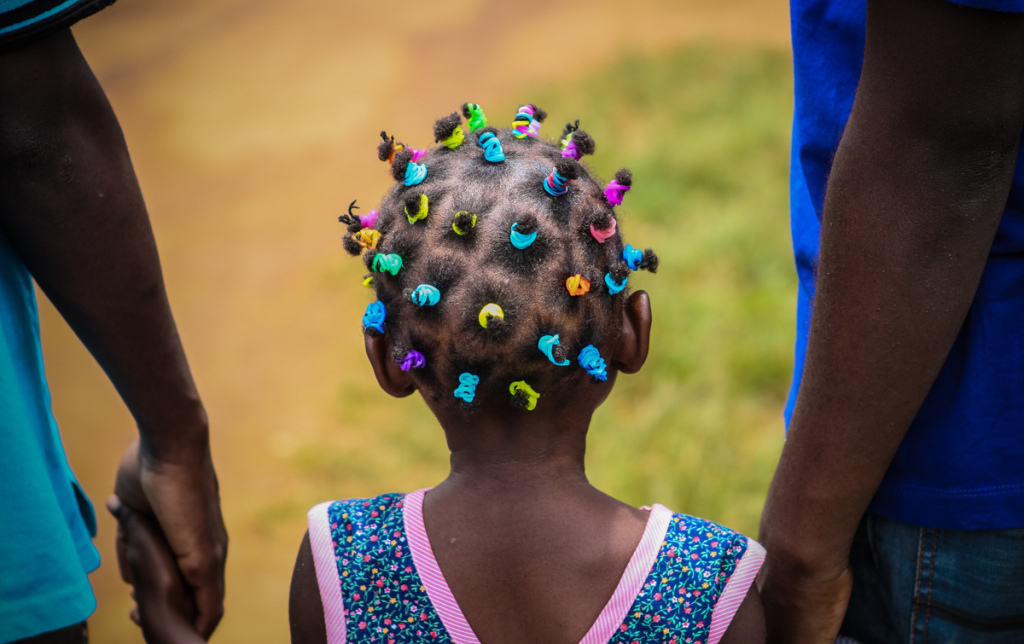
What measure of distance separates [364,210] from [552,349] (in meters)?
4.69

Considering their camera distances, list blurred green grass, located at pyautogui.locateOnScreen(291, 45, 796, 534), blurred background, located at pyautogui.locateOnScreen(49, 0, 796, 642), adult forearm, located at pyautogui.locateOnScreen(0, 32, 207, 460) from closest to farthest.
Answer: adult forearm, located at pyautogui.locateOnScreen(0, 32, 207, 460), blurred green grass, located at pyautogui.locateOnScreen(291, 45, 796, 534), blurred background, located at pyautogui.locateOnScreen(49, 0, 796, 642)

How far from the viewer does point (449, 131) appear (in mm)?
1648

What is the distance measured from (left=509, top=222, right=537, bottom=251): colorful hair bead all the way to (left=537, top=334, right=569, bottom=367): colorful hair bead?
0.15 meters

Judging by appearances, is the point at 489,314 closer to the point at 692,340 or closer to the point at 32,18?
the point at 32,18

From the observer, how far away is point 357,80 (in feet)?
26.2

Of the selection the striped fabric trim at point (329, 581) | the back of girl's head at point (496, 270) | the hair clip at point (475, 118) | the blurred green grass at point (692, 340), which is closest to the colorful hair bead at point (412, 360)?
the back of girl's head at point (496, 270)

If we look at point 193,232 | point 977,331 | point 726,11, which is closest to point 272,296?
point 193,232

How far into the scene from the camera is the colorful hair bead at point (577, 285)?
1.52 metres

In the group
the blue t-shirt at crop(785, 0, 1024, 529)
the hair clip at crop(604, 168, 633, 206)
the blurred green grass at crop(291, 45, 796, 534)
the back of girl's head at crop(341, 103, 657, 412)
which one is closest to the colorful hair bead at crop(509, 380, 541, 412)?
the back of girl's head at crop(341, 103, 657, 412)

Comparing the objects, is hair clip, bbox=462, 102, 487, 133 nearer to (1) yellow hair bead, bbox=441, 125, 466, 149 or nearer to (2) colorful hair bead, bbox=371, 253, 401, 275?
(1) yellow hair bead, bbox=441, 125, 466, 149

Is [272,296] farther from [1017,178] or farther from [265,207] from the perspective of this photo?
[1017,178]

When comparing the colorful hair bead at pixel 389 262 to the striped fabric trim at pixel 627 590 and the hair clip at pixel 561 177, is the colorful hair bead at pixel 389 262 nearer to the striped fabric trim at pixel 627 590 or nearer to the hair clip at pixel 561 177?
the hair clip at pixel 561 177

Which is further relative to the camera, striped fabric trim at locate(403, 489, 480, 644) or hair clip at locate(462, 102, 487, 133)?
hair clip at locate(462, 102, 487, 133)

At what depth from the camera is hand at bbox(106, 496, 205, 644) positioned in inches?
82.4
